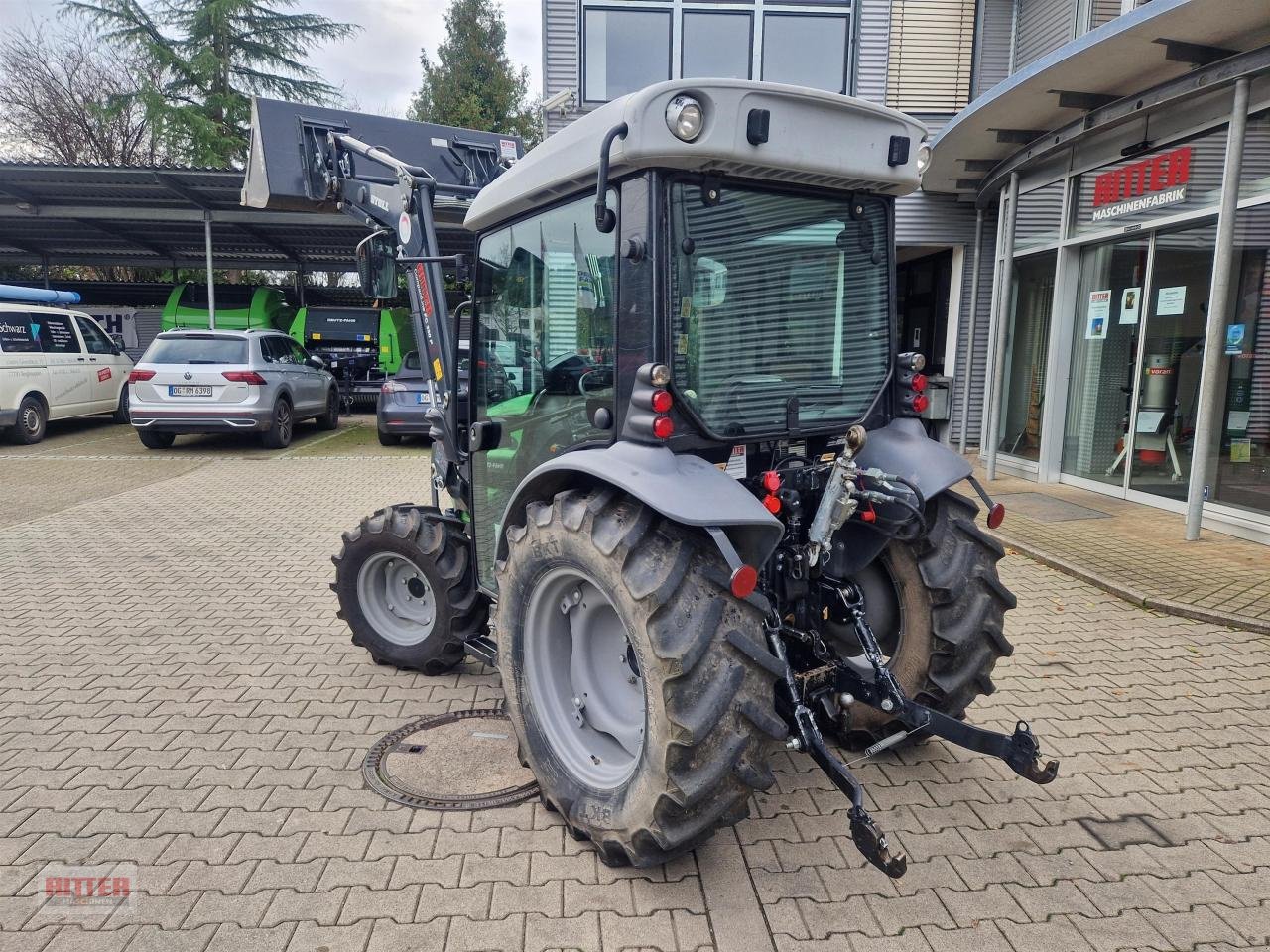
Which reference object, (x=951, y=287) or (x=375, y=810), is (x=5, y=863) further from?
(x=951, y=287)

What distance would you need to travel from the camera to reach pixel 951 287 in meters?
11.7

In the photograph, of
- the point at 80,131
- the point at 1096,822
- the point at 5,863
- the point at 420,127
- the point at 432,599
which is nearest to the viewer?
the point at 5,863

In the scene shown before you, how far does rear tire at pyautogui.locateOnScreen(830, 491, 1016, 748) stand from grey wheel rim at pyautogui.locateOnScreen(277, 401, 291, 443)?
36.6 ft

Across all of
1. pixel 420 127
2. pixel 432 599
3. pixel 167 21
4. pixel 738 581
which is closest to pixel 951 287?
pixel 420 127

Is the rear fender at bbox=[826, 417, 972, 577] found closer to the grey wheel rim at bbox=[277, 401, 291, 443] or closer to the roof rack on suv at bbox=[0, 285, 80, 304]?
the grey wheel rim at bbox=[277, 401, 291, 443]

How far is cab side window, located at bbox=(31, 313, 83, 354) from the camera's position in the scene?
39.7 feet

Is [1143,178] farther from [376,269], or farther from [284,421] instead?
[284,421]

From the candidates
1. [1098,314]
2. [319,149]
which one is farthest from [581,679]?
[1098,314]

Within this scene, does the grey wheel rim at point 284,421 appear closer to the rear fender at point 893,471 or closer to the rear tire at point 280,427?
the rear tire at point 280,427

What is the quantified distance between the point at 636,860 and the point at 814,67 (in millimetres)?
11596

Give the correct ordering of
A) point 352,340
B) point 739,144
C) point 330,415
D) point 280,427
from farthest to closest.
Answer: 1. point 352,340
2. point 330,415
3. point 280,427
4. point 739,144

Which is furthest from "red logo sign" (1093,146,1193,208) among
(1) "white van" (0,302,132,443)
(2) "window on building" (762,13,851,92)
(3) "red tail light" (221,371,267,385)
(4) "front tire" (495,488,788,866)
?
(1) "white van" (0,302,132,443)

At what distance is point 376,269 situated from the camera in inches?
165

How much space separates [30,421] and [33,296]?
184 centimetres
